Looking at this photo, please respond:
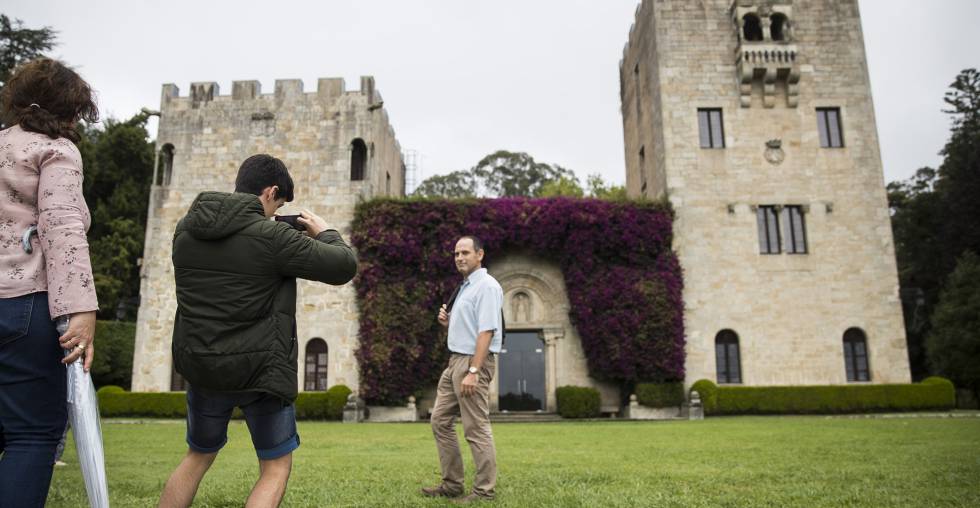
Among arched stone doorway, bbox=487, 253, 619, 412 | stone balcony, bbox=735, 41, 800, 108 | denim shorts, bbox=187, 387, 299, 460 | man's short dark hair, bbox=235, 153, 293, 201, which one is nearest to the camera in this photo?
denim shorts, bbox=187, 387, 299, 460

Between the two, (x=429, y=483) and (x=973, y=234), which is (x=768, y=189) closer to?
(x=973, y=234)

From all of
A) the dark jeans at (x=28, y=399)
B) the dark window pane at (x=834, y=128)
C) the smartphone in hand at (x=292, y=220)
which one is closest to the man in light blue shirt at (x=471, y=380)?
the smartphone in hand at (x=292, y=220)

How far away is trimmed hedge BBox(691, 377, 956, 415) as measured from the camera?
1891 centimetres

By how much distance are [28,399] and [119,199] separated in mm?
31465

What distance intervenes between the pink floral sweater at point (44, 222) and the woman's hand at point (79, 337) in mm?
35

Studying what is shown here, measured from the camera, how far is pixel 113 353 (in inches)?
1034

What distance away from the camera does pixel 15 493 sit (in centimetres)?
246

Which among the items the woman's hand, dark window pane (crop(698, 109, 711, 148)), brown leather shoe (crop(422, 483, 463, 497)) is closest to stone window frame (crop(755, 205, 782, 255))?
dark window pane (crop(698, 109, 711, 148))

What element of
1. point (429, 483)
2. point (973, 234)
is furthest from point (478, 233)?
point (973, 234)

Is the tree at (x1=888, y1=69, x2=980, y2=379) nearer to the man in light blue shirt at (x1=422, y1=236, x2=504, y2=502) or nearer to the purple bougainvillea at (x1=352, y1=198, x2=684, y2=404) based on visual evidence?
the purple bougainvillea at (x1=352, y1=198, x2=684, y2=404)

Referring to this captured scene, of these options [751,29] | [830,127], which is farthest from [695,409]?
[751,29]

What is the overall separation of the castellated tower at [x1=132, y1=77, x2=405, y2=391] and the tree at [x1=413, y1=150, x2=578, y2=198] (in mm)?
25160

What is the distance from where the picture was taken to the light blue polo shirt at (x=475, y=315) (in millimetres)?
5039

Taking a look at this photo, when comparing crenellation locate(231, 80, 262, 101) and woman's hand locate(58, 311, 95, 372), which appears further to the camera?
crenellation locate(231, 80, 262, 101)
